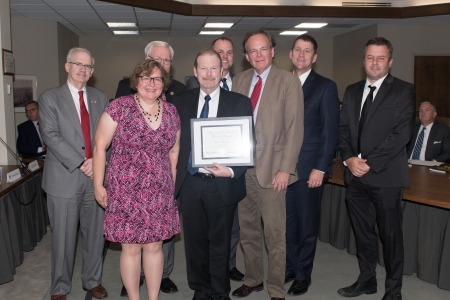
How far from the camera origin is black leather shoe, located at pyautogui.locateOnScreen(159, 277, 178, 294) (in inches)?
138

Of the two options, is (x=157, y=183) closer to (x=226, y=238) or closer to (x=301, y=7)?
(x=226, y=238)

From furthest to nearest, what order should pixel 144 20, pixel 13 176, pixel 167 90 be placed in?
pixel 144 20
pixel 13 176
pixel 167 90

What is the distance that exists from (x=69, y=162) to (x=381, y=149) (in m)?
2.12

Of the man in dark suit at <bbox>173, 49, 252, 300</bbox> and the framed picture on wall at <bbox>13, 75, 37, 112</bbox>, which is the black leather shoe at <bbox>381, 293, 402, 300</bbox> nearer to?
the man in dark suit at <bbox>173, 49, 252, 300</bbox>

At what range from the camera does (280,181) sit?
2986 millimetres

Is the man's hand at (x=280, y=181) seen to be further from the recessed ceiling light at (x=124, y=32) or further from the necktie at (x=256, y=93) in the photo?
the recessed ceiling light at (x=124, y=32)

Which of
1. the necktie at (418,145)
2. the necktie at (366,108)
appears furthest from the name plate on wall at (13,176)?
the necktie at (418,145)

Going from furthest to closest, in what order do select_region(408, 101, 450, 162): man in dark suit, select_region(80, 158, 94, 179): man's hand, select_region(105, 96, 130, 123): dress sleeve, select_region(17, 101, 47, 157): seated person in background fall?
select_region(17, 101, 47, 157): seated person in background, select_region(408, 101, 450, 162): man in dark suit, select_region(80, 158, 94, 179): man's hand, select_region(105, 96, 130, 123): dress sleeve

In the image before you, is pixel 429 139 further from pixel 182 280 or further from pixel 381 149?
pixel 182 280

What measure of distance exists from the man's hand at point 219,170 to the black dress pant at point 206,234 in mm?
123

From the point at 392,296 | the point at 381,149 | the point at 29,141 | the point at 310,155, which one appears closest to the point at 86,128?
the point at 310,155

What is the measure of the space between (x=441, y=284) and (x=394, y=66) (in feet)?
27.6

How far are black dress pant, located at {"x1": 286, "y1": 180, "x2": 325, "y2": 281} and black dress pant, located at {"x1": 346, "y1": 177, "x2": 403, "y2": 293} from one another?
0.89ft

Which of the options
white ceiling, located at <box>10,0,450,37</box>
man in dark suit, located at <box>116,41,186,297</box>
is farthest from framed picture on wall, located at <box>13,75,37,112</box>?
man in dark suit, located at <box>116,41,186,297</box>
